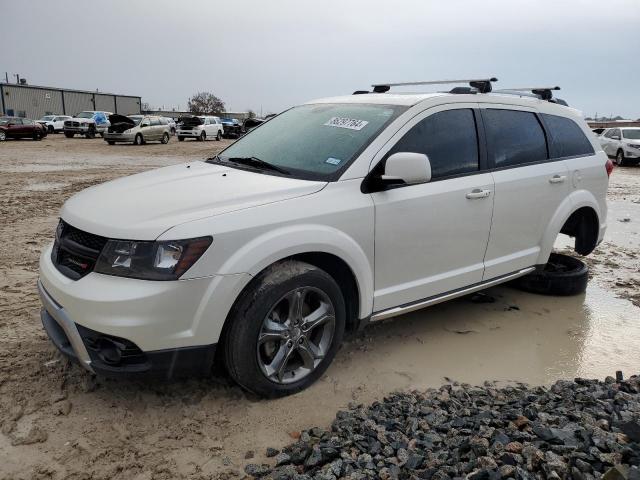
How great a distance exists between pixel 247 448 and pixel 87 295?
1.18 metres

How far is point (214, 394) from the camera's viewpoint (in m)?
3.34

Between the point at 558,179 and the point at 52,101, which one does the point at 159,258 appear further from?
the point at 52,101

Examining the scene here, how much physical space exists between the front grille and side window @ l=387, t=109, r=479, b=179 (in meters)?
1.99

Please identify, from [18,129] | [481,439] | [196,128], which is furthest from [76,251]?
[196,128]

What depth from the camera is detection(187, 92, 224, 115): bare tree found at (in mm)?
86375

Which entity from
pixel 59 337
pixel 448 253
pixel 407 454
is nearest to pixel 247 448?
pixel 407 454

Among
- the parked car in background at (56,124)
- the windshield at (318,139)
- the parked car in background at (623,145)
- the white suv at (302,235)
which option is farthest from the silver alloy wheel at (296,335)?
the parked car in background at (56,124)

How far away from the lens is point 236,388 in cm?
341

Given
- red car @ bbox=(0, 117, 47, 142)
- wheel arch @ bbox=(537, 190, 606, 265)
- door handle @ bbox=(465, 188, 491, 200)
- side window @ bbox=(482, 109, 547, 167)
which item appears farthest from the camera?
red car @ bbox=(0, 117, 47, 142)

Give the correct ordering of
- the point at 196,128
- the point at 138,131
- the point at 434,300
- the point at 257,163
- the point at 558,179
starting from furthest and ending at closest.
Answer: the point at 196,128 → the point at 138,131 → the point at 558,179 → the point at 434,300 → the point at 257,163

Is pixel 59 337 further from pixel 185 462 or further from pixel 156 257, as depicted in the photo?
pixel 185 462

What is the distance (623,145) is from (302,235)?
72.5 ft

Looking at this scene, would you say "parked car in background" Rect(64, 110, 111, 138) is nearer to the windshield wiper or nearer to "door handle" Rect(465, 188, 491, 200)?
the windshield wiper

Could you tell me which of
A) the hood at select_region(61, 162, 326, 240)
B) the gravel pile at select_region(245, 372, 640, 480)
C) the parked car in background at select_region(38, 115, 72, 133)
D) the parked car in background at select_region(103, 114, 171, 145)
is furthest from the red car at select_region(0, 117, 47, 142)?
the gravel pile at select_region(245, 372, 640, 480)
